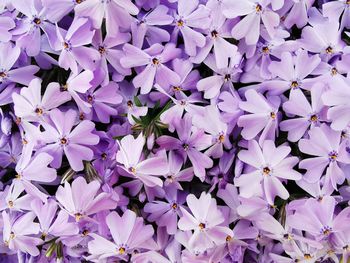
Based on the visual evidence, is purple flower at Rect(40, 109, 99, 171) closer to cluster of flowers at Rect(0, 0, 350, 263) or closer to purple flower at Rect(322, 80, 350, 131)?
cluster of flowers at Rect(0, 0, 350, 263)

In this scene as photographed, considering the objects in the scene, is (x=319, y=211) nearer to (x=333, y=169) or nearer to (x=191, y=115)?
(x=333, y=169)

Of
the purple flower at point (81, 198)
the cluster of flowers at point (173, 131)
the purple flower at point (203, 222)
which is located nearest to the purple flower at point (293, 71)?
the cluster of flowers at point (173, 131)

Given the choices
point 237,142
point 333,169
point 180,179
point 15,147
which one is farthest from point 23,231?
point 333,169

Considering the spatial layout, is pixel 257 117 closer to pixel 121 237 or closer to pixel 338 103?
pixel 338 103

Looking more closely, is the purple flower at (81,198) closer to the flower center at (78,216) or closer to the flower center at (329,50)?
the flower center at (78,216)

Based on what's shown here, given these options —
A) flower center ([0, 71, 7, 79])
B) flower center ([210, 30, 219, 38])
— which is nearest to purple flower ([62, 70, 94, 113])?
flower center ([0, 71, 7, 79])

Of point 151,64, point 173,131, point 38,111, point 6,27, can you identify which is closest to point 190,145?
point 173,131
